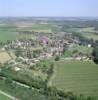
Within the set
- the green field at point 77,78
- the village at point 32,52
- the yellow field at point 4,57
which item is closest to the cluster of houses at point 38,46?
the village at point 32,52

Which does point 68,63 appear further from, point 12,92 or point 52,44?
point 52,44

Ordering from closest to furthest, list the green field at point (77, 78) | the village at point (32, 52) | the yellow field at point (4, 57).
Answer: the green field at point (77, 78), the village at point (32, 52), the yellow field at point (4, 57)

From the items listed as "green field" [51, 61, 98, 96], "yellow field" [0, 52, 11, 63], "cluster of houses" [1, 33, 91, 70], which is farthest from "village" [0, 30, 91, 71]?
"green field" [51, 61, 98, 96]

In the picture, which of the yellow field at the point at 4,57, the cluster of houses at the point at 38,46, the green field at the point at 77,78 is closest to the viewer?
the green field at the point at 77,78

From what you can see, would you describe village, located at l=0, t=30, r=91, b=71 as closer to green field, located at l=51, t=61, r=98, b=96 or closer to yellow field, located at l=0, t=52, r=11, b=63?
yellow field, located at l=0, t=52, r=11, b=63

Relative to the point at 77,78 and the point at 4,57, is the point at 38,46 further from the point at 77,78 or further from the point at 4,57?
the point at 77,78

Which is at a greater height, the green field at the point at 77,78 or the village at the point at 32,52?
the green field at the point at 77,78

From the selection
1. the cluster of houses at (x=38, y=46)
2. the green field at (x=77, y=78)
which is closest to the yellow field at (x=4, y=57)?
the cluster of houses at (x=38, y=46)

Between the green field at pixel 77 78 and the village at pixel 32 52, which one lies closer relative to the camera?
the green field at pixel 77 78

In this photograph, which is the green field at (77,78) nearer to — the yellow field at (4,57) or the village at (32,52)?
the village at (32,52)

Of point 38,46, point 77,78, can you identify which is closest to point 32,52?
point 38,46

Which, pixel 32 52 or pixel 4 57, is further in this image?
pixel 32 52
